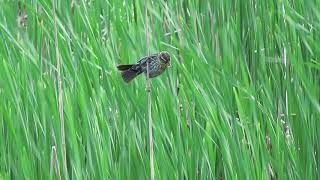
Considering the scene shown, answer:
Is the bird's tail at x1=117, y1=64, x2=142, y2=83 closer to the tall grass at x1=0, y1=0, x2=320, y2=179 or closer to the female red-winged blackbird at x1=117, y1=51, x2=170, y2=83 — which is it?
the female red-winged blackbird at x1=117, y1=51, x2=170, y2=83

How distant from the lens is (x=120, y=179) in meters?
2.24

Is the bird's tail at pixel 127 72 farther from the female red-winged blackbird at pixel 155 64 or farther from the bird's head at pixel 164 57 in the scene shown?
the bird's head at pixel 164 57

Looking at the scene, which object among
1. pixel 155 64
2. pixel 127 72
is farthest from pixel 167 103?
pixel 155 64

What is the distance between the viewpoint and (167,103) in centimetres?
231

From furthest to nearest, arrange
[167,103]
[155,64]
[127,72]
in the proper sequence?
[167,103], [127,72], [155,64]

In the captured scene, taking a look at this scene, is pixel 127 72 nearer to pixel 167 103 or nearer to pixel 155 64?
pixel 155 64

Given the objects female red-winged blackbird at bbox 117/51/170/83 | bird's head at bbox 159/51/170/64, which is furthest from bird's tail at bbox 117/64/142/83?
bird's head at bbox 159/51/170/64

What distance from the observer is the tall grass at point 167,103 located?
88.2 inches

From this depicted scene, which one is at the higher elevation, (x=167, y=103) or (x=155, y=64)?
(x=155, y=64)

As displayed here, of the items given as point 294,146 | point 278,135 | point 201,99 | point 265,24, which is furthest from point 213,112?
point 265,24

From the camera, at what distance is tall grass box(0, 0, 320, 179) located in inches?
88.2

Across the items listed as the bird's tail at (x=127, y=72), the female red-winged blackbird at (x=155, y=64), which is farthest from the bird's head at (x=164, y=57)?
the bird's tail at (x=127, y=72)

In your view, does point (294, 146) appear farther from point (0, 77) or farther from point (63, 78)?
point (0, 77)

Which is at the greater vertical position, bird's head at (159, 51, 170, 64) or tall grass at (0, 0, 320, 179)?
bird's head at (159, 51, 170, 64)
